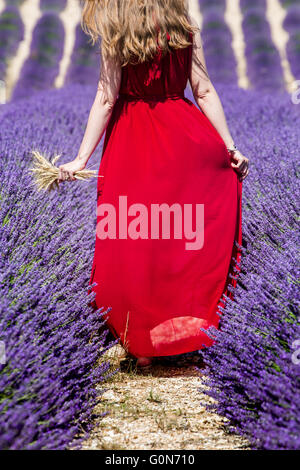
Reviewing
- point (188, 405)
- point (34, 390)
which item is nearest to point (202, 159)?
point (188, 405)

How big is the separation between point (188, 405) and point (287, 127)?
8.41 feet

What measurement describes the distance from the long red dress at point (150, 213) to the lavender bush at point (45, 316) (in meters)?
0.14

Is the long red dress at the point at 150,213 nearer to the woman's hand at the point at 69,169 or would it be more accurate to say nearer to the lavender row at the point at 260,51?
the woman's hand at the point at 69,169

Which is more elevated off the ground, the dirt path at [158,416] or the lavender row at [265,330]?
the lavender row at [265,330]

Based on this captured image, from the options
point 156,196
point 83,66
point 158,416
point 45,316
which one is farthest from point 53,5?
point 158,416

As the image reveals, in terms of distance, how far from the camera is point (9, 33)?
457 inches

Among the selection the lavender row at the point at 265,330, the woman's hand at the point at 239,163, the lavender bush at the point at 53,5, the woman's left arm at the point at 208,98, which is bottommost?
the lavender row at the point at 265,330

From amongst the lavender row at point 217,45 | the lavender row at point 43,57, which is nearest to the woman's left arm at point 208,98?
the lavender row at point 43,57

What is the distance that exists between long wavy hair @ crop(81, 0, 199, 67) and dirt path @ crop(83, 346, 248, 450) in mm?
1202

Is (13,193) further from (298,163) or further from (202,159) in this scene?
(298,163)

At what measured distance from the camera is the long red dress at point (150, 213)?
6.64ft

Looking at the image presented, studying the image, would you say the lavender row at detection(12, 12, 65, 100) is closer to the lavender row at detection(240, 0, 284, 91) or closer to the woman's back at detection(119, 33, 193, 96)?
the lavender row at detection(240, 0, 284, 91)

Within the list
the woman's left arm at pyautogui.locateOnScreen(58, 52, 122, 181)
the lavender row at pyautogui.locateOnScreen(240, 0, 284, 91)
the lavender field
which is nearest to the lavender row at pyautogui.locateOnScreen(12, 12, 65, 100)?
the lavender row at pyautogui.locateOnScreen(240, 0, 284, 91)
